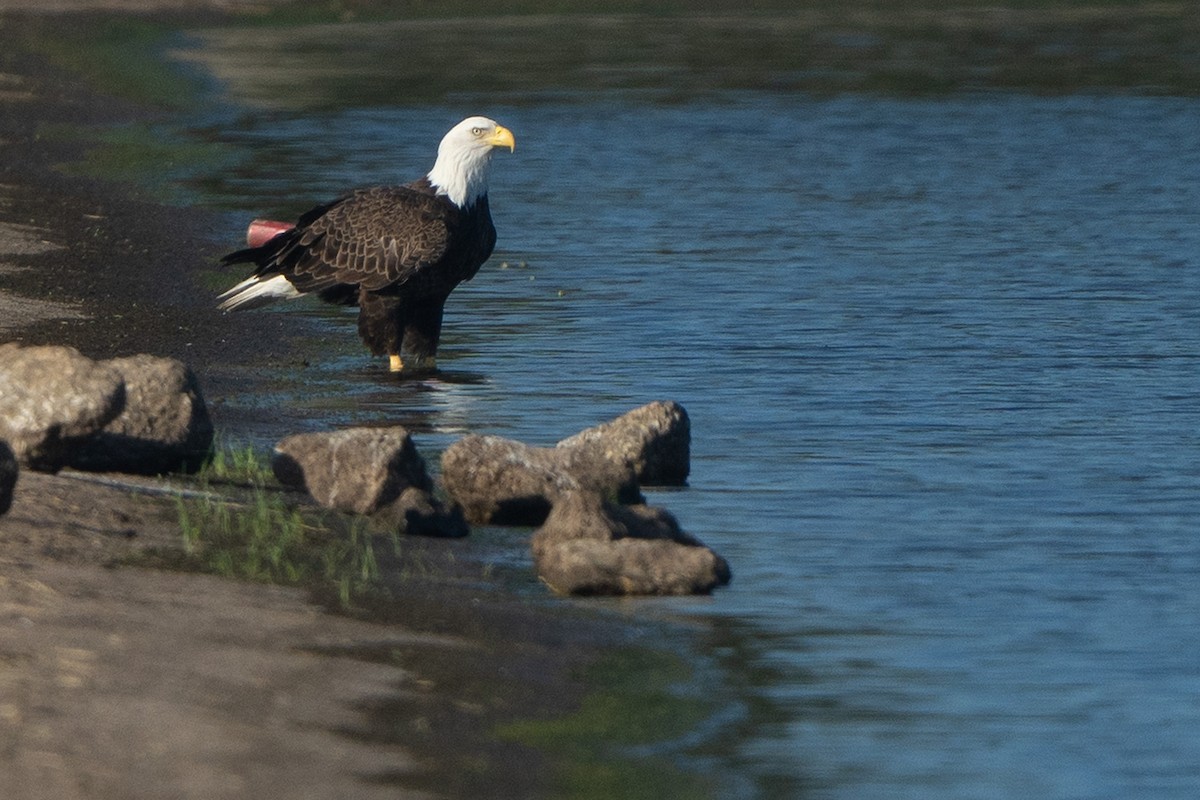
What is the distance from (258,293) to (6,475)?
5.16m

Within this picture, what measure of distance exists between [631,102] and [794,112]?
206 cm

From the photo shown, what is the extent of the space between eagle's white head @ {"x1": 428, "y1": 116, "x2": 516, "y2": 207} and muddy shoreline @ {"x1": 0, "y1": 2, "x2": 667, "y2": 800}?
11.7 ft

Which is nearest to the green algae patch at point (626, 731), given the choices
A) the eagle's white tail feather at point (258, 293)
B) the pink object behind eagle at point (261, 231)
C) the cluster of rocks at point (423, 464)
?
the cluster of rocks at point (423, 464)

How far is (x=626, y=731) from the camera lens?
5.57 meters

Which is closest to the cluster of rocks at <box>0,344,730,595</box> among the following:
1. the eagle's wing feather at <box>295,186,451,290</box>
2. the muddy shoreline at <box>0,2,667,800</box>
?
the muddy shoreline at <box>0,2,667,800</box>

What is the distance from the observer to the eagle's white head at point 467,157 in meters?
10.9

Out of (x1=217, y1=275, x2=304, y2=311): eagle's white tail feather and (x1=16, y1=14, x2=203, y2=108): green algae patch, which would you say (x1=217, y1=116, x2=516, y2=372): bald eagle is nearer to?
(x1=217, y1=275, x2=304, y2=311): eagle's white tail feather

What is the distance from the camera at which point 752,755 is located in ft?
17.9

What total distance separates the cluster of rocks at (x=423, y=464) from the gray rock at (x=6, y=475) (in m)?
0.88

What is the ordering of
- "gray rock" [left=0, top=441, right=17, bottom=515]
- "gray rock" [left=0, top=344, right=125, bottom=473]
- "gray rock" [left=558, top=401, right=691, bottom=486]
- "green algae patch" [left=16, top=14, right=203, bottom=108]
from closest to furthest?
"gray rock" [left=0, top=441, right=17, bottom=515], "gray rock" [left=0, top=344, right=125, bottom=473], "gray rock" [left=558, top=401, right=691, bottom=486], "green algae patch" [left=16, top=14, right=203, bottom=108]

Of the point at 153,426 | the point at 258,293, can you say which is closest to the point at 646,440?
the point at 153,426

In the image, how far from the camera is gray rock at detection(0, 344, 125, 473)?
288 inches

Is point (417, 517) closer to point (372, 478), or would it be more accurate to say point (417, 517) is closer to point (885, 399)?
point (372, 478)

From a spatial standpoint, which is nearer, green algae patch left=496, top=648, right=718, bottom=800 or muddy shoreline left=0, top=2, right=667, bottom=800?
muddy shoreline left=0, top=2, right=667, bottom=800
